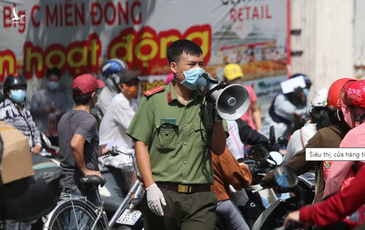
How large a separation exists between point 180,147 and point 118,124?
3.23 m

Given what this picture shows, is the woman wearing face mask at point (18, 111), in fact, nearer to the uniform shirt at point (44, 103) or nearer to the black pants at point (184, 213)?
the uniform shirt at point (44, 103)

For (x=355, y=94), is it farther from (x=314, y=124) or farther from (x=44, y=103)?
(x=44, y=103)

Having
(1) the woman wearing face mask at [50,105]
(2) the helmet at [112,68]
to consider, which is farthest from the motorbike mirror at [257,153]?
(1) the woman wearing face mask at [50,105]

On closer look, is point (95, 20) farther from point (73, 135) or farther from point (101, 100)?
point (73, 135)

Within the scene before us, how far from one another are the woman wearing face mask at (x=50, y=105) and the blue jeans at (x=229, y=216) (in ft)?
23.7

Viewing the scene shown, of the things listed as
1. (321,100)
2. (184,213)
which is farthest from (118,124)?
(184,213)

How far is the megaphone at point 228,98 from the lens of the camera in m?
4.50

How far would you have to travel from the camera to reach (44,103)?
12695mm

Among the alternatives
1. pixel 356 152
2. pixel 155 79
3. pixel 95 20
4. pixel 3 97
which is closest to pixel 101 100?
pixel 3 97

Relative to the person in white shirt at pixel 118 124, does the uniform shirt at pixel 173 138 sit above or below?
above

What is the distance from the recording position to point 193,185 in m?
4.76

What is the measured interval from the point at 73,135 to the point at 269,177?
7.51 ft

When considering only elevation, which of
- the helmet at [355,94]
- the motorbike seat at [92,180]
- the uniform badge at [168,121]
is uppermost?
the helmet at [355,94]

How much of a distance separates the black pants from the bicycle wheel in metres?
1.94
